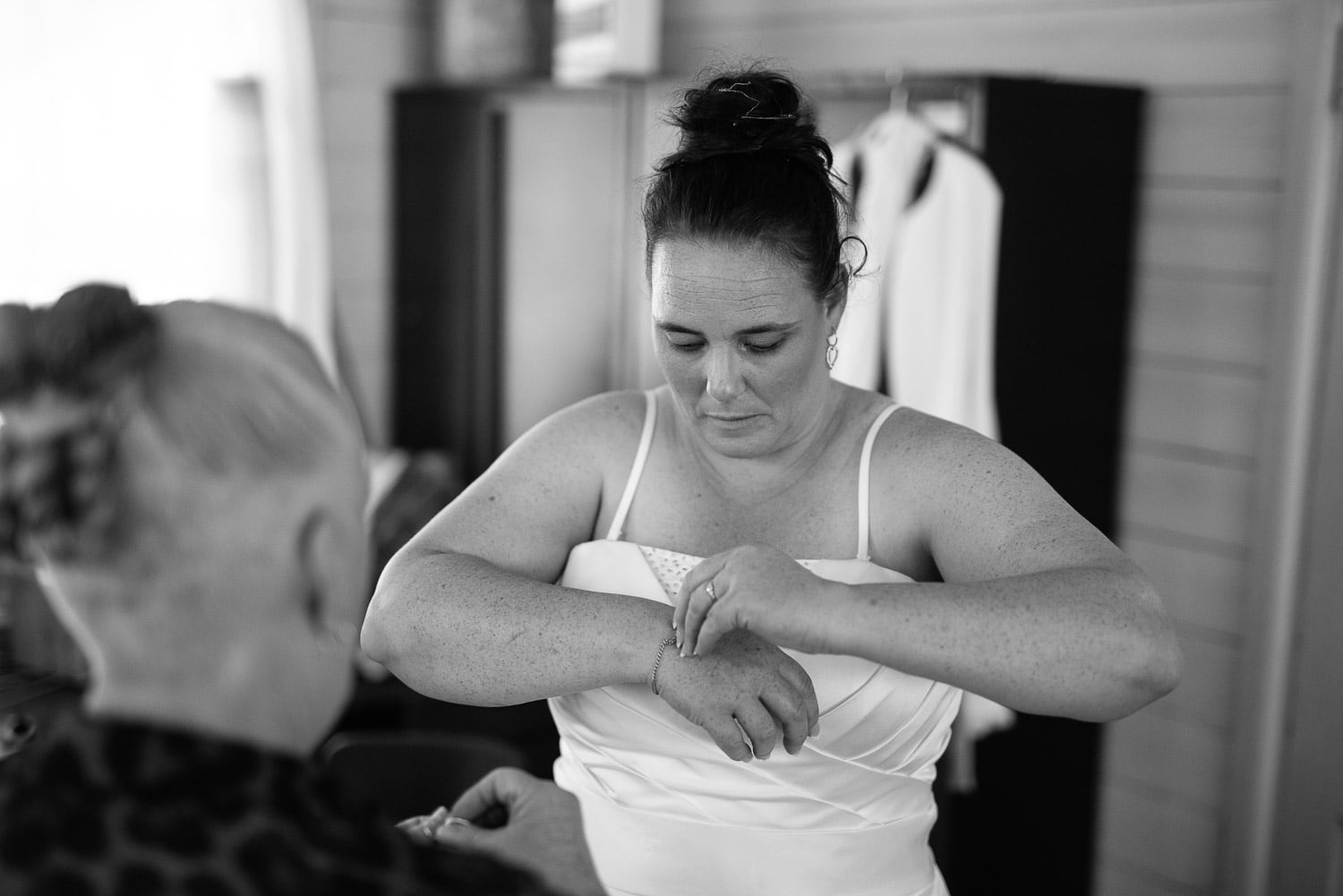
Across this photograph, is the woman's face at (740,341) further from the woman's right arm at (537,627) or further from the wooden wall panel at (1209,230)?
the wooden wall panel at (1209,230)

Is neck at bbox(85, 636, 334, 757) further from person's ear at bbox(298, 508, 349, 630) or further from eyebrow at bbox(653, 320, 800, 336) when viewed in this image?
eyebrow at bbox(653, 320, 800, 336)

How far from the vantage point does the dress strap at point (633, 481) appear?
161cm

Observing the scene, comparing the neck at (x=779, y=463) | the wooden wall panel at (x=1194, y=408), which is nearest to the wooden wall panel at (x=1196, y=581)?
the wooden wall panel at (x=1194, y=408)

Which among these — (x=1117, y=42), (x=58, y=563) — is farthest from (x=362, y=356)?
(x=58, y=563)

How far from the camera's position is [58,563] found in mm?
853

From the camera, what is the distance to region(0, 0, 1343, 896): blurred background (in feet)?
8.47

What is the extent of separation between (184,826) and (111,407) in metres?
0.26

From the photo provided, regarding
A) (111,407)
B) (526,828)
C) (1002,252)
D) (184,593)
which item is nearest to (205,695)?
(184,593)

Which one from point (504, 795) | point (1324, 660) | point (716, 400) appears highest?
point (716, 400)

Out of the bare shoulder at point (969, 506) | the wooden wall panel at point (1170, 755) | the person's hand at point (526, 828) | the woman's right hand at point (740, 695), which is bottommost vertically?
the wooden wall panel at point (1170, 755)

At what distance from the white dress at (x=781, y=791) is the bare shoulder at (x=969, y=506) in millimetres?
40

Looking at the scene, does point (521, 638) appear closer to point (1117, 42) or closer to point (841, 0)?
point (1117, 42)

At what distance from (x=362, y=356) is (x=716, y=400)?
9.63 ft

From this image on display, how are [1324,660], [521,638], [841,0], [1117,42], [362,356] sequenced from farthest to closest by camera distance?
[362,356] < [841,0] < [1117,42] < [1324,660] < [521,638]
